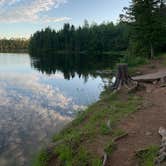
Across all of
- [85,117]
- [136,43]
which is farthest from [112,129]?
[136,43]

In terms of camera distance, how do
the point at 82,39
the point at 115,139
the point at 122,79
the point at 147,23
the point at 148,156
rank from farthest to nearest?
1. the point at 82,39
2. the point at 147,23
3. the point at 122,79
4. the point at 115,139
5. the point at 148,156

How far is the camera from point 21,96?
17.0 meters

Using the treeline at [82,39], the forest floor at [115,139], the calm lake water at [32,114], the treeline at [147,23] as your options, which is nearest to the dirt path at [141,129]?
the forest floor at [115,139]

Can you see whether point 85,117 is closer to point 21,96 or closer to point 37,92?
point 21,96

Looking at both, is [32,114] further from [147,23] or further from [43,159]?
[147,23]

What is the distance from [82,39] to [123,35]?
18339 millimetres

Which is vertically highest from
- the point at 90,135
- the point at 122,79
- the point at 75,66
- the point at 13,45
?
the point at 13,45

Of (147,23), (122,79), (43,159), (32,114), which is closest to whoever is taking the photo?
(43,159)

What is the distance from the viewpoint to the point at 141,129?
7340mm

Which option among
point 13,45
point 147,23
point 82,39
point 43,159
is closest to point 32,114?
point 43,159

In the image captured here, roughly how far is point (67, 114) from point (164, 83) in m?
5.07

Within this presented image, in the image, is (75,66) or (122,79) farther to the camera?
(75,66)

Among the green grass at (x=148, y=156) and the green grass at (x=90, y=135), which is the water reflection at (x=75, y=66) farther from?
the green grass at (x=148, y=156)

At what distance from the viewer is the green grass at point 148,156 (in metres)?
5.39
